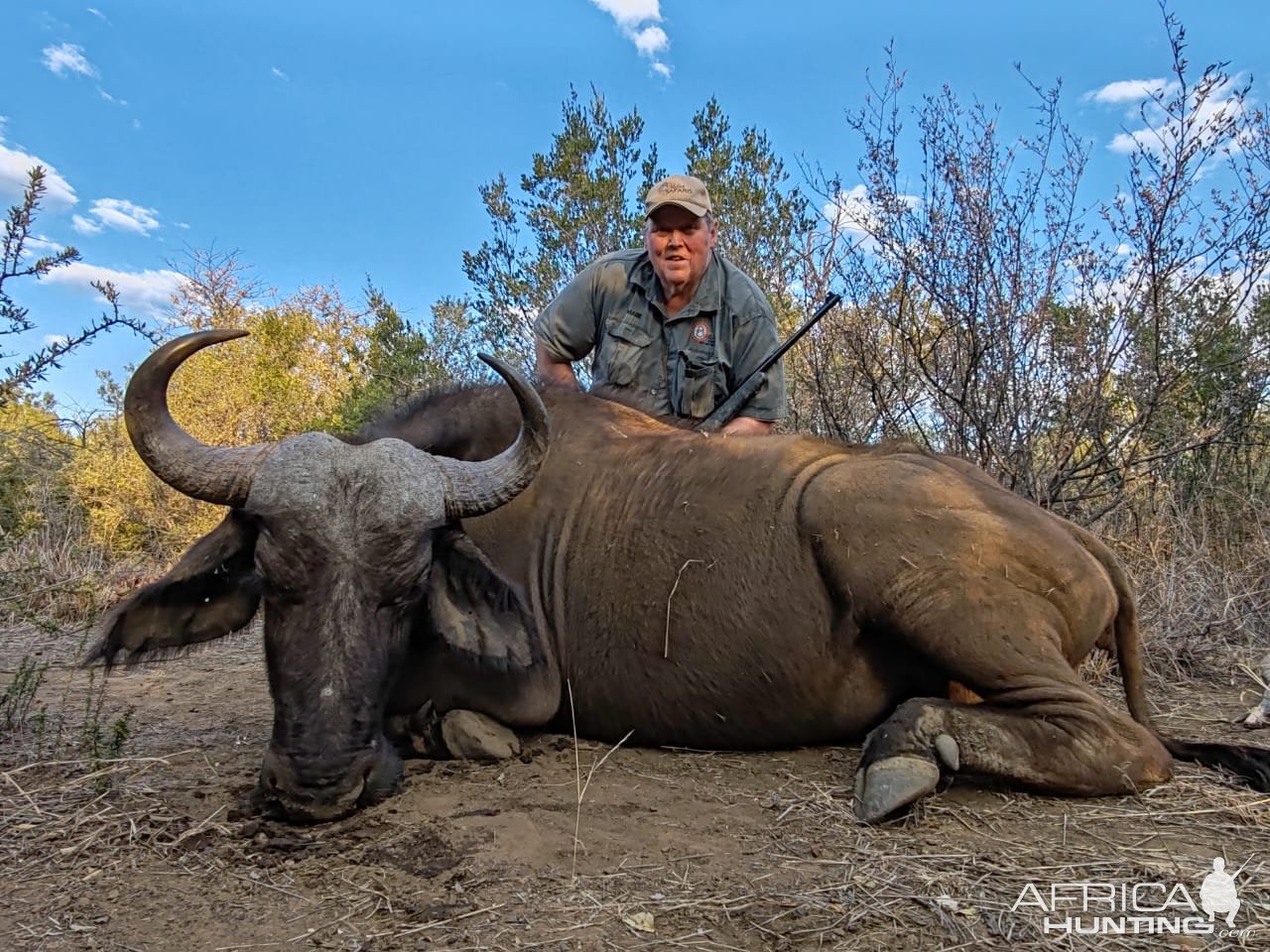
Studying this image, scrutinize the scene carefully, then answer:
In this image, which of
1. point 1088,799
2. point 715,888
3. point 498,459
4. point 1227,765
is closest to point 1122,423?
point 1227,765

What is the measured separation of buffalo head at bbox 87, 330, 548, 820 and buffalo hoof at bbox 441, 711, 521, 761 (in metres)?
0.42

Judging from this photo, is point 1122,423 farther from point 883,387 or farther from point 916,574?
point 916,574

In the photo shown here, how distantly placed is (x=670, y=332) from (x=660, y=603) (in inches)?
105

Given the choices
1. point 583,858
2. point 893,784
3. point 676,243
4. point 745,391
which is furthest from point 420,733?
point 676,243

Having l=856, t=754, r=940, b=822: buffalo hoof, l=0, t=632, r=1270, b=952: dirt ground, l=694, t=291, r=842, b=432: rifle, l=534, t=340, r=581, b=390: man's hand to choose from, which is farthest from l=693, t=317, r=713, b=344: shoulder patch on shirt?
l=856, t=754, r=940, b=822: buffalo hoof

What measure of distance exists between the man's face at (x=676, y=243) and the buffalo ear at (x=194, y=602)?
333 cm

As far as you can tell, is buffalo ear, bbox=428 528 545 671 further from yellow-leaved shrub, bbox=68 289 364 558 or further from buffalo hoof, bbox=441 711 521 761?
yellow-leaved shrub, bbox=68 289 364 558

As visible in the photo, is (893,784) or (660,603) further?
(660,603)

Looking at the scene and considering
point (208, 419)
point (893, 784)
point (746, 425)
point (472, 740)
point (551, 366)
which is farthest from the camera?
point (208, 419)

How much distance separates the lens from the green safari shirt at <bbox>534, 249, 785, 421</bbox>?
600 centimetres

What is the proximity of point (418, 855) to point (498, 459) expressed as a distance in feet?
5.01

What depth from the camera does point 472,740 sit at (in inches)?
145

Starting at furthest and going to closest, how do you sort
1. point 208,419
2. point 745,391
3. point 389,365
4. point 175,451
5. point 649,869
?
point 389,365 < point 208,419 < point 745,391 < point 175,451 < point 649,869

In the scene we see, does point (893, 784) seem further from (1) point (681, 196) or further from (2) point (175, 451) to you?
(1) point (681, 196)
